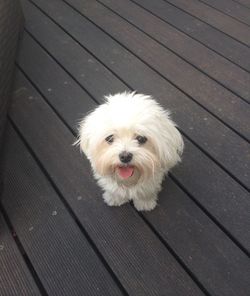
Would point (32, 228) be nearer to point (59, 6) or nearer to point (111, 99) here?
point (111, 99)

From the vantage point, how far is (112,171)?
4.72 ft

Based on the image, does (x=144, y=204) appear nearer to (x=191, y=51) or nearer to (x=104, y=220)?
(x=104, y=220)

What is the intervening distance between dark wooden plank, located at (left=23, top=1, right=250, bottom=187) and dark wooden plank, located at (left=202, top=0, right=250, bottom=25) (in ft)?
2.73

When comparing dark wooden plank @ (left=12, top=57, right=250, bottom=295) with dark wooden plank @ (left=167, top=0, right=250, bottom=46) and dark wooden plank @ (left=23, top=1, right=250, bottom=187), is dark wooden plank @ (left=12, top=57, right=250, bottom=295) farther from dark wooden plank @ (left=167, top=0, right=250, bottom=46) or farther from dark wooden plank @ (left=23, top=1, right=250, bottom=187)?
dark wooden plank @ (left=167, top=0, right=250, bottom=46)

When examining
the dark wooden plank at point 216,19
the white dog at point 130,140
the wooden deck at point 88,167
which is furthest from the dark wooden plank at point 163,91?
the dark wooden plank at point 216,19

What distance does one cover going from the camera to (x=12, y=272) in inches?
61.6

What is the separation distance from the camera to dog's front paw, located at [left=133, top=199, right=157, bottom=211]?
169cm

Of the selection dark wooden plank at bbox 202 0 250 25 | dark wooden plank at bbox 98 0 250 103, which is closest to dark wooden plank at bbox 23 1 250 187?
dark wooden plank at bbox 98 0 250 103

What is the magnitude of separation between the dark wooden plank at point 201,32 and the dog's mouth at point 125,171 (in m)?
1.37

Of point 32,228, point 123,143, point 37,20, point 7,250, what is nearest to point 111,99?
point 123,143

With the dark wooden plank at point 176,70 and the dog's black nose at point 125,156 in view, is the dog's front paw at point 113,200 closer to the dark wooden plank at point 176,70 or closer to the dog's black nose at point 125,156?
the dog's black nose at point 125,156

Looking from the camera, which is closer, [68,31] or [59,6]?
[68,31]

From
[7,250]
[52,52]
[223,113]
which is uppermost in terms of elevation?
[223,113]

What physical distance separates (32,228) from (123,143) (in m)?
0.67
